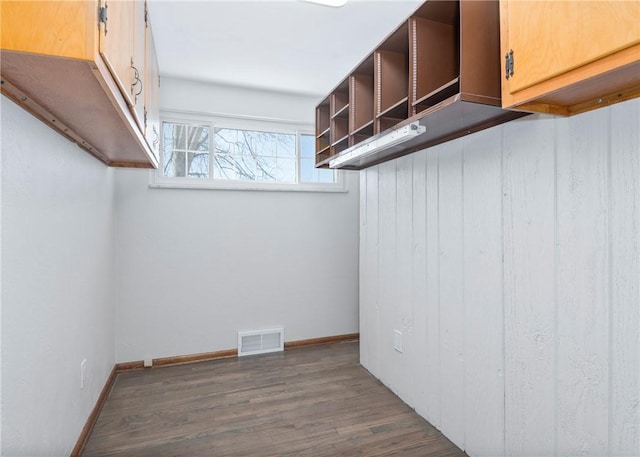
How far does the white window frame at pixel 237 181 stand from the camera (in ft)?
10.4

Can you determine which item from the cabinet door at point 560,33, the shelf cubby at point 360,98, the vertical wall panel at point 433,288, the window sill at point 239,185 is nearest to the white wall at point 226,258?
the window sill at point 239,185

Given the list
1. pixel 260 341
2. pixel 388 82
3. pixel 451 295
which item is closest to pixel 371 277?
pixel 451 295

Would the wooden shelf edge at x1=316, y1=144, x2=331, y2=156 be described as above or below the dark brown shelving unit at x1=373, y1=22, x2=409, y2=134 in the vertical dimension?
below

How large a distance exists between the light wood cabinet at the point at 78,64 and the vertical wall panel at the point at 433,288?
→ 5.36ft

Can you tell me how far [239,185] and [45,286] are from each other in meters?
2.05

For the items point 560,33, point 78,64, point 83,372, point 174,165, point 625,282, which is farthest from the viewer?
point 174,165

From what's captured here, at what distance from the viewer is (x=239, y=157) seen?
11.4ft

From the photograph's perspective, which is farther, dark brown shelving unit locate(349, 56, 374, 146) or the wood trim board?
dark brown shelving unit locate(349, 56, 374, 146)

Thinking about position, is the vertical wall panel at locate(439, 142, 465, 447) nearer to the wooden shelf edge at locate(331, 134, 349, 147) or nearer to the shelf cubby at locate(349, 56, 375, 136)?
the shelf cubby at locate(349, 56, 375, 136)

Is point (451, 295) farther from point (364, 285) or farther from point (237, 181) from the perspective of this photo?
point (237, 181)

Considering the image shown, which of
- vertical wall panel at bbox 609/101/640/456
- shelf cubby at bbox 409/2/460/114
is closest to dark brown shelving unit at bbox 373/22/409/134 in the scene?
shelf cubby at bbox 409/2/460/114

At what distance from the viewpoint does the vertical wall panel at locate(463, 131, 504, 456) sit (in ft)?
5.45

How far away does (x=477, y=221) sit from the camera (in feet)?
5.83

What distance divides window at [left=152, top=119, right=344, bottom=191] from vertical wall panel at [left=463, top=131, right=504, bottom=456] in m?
2.05
